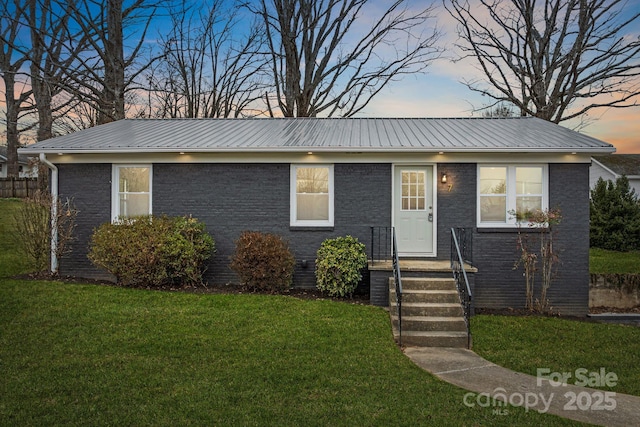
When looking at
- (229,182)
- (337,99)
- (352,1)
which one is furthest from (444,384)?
(352,1)

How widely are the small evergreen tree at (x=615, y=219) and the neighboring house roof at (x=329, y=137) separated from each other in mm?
9516

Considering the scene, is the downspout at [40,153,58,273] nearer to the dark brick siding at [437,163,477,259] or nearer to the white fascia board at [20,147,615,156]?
the white fascia board at [20,147,615,156]

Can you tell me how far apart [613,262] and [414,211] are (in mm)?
10198

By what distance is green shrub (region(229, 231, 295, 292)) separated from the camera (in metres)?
9.54

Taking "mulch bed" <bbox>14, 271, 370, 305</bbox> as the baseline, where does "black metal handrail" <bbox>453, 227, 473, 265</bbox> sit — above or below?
above

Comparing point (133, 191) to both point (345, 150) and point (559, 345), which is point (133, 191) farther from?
point (559, 345)

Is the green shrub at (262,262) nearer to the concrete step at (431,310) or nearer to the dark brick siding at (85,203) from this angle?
the concrete step at (431,310)

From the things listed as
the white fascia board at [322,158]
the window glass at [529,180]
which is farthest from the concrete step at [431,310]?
the window glass at [529,180]

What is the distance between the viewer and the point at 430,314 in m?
7.89

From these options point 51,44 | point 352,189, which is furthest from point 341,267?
point 51,44

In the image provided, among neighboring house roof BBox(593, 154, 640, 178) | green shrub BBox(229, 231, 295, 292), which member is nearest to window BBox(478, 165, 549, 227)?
green shrub BBox(229, 231, 295, 292)

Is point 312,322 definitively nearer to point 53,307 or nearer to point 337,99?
point 53,307

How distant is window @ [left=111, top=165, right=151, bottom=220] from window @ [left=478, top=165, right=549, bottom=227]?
7456 mm

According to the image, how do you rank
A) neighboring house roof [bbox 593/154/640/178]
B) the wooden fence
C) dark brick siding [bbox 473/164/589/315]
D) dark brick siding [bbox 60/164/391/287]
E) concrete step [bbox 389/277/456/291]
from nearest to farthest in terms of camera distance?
concrete step [bbox 389/277/456/291]
dark brick siding [bbox 473/164/589/315]
dark brick siding [bbox 60/164/391/287]
the wooden fence
neighboring house roof [bbox 593/154/640/178]
